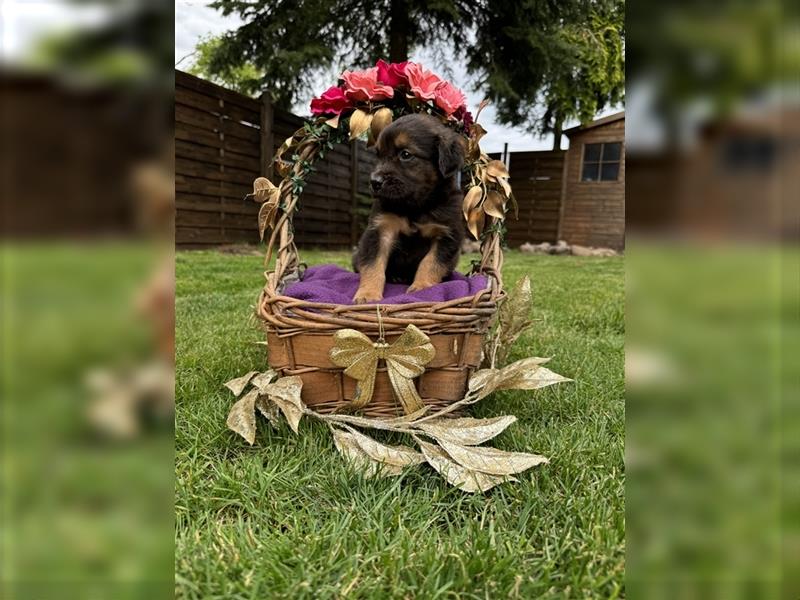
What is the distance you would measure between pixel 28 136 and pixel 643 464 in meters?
0.45

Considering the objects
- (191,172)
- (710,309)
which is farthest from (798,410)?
(191,172)

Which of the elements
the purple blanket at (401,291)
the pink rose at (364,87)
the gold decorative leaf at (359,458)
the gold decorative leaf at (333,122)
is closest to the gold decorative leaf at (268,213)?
the purple blanket at (401,291)

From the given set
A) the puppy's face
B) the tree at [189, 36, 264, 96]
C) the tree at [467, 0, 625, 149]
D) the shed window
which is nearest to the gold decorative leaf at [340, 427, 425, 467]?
the puppy's face

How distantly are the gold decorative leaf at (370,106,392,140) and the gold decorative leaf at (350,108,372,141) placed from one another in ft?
0.19

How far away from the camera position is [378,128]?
2258 mm

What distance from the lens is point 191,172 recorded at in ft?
23.1

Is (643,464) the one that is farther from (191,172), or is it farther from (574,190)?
(574,190)

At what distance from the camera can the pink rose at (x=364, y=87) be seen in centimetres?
212

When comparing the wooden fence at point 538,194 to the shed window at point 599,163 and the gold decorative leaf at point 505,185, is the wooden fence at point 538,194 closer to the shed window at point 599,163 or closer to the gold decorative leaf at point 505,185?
the shed window at point 599,163

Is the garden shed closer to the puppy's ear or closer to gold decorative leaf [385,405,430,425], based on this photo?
the puppy's ear

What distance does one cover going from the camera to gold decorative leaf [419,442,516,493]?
4.13 feet

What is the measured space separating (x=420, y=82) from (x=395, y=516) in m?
1.77

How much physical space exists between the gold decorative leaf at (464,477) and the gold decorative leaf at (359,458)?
10 cm

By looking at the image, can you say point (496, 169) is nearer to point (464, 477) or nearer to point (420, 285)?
point (420, 285)
